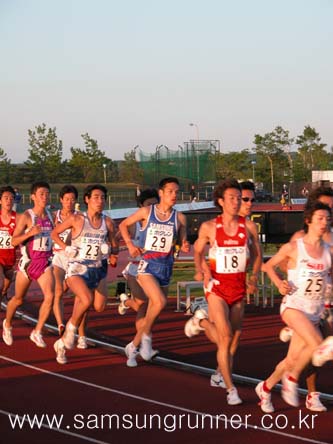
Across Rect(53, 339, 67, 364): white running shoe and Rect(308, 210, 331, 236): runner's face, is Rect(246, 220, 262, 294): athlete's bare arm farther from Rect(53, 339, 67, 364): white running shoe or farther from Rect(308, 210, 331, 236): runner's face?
Rect(53, 339, 67, 364): white running shoe

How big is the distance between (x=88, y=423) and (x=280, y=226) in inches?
741

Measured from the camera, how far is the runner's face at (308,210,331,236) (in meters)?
8.34

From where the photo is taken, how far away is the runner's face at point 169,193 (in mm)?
10977

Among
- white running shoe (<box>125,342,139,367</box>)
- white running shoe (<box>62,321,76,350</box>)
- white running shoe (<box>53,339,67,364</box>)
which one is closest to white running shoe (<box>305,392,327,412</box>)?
white running shoe (<box>125,342,139,367</box>)

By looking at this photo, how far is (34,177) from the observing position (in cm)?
7369

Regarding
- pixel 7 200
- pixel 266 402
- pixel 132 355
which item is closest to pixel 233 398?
pixel 266 402

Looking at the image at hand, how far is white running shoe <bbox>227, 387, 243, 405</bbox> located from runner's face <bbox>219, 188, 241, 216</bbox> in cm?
181

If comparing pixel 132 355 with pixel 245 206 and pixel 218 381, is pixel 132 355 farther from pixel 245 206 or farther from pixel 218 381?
pixel 245 206

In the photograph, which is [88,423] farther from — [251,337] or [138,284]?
[251,337]

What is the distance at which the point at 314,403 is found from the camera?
28.1 feet

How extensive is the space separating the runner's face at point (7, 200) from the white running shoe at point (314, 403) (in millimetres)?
6322

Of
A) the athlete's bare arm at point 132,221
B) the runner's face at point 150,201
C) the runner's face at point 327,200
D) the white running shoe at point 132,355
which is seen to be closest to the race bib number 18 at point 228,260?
the runner's face at point 327,200

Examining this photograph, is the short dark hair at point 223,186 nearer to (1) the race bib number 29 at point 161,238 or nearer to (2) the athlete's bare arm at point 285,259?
(2) the athlete's bare arm at point 285,259

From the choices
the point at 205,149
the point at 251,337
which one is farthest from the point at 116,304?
the point at 205,149
